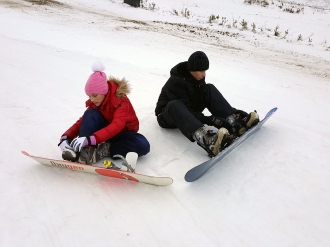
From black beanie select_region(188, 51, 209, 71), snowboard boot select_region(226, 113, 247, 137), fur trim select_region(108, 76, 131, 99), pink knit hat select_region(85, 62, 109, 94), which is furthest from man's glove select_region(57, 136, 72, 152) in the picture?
snowboard boot select_region(226, 113, 247, 137)

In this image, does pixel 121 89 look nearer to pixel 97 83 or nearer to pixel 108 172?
pixel 97 83

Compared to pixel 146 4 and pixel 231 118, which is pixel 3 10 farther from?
pixel 231 118

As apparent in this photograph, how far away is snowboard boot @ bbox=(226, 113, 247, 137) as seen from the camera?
3.00 m

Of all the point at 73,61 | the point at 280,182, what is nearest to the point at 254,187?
the point at 280,182

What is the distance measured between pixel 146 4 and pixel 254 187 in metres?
13.0

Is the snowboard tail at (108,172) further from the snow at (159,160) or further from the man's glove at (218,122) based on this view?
the man's glove at (218,122)

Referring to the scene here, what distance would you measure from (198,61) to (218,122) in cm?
69

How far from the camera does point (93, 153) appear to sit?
8.75ft

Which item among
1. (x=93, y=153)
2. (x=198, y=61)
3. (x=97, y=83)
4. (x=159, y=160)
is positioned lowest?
(x=159, y=160)

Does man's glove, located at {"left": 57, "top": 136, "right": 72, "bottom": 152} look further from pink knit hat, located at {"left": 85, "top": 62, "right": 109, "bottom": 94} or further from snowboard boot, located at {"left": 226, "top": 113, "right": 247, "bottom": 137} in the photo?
snowboard boot, located at {"left": 226, "top": 113, "right": 247, "bottom": 137}

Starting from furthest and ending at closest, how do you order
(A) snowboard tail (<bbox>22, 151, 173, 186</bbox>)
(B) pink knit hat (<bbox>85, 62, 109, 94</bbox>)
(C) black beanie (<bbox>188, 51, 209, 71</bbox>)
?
(C) black beanie (<bbox>188, 51, 209, 71</bbox>), (B) pink knit hat (<bbox>85, 62, 109, 94</bbox>), (A) snowboard tail (<bbox>22, 151, 173, 186</bbox>)

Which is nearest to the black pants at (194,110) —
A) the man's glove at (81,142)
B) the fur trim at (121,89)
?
the fur trim at (121,89)

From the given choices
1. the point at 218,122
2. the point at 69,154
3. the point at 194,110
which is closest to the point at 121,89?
the point at 69,154

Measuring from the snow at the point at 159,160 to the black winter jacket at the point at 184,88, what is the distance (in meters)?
0.42
